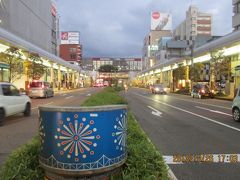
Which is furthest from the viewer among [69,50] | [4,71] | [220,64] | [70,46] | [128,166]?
[70,46]

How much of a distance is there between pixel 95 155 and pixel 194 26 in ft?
442

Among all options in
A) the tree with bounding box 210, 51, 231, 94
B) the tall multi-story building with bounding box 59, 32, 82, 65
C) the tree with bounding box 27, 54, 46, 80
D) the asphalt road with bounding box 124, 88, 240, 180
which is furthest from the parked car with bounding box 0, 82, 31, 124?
the tall multi-story building with bounding box 59, 32, 82, 65

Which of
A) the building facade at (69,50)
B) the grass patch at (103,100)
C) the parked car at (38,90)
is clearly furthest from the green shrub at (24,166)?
the building facade at (69,50)

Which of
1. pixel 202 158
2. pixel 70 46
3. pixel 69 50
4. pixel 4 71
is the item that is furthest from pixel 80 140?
pixel 70 46

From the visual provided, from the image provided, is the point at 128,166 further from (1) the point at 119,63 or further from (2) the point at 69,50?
(1) the point at 119,63

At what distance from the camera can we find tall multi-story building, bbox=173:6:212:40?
132750mm

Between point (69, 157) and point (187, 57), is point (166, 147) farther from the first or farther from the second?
point (187, 57)

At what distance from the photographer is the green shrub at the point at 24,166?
13.6 ft

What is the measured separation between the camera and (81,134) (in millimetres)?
3617

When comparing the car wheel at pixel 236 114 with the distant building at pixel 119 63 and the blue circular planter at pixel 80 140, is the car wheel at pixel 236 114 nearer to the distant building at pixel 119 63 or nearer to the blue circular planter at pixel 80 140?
the blue circular planter at pixel 80 140

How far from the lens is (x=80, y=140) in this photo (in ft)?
11.9

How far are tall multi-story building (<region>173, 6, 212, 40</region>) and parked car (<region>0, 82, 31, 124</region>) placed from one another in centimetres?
12005

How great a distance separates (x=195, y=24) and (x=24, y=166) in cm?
13518

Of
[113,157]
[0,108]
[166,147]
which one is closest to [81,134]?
[113,157]
